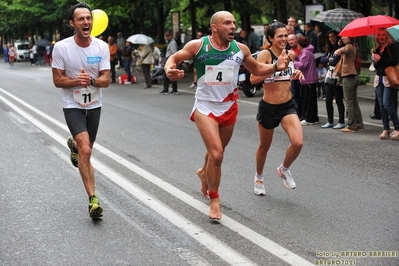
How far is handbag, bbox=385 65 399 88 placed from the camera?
12367 mm

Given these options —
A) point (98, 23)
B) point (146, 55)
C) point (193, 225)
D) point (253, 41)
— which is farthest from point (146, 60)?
point (193, 225)

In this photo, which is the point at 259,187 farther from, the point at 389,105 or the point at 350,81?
the point at 350,81

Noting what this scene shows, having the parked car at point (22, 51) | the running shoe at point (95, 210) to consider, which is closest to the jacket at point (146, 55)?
the running shoe at point (95, 210)

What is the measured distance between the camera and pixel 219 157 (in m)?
7.05

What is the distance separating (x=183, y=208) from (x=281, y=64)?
5.27ft

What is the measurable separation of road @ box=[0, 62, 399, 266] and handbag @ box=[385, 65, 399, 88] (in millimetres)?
958

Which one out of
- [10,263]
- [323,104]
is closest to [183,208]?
[10,263]

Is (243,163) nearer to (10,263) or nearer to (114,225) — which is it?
(114,225)

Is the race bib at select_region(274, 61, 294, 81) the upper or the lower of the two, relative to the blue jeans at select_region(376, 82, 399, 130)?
upper

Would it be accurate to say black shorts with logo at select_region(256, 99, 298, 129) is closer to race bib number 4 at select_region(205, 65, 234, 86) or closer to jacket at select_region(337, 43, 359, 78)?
race bib number 4 at select_region(205, 65, 234, 86)

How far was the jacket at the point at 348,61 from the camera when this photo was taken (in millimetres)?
13534

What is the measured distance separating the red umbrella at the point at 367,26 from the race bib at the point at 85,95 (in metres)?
7.37

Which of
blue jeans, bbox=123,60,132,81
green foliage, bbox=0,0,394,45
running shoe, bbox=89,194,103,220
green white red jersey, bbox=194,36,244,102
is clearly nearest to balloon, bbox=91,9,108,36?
green white red jersey, bbox=194,36,244,102

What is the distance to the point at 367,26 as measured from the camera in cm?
1387
